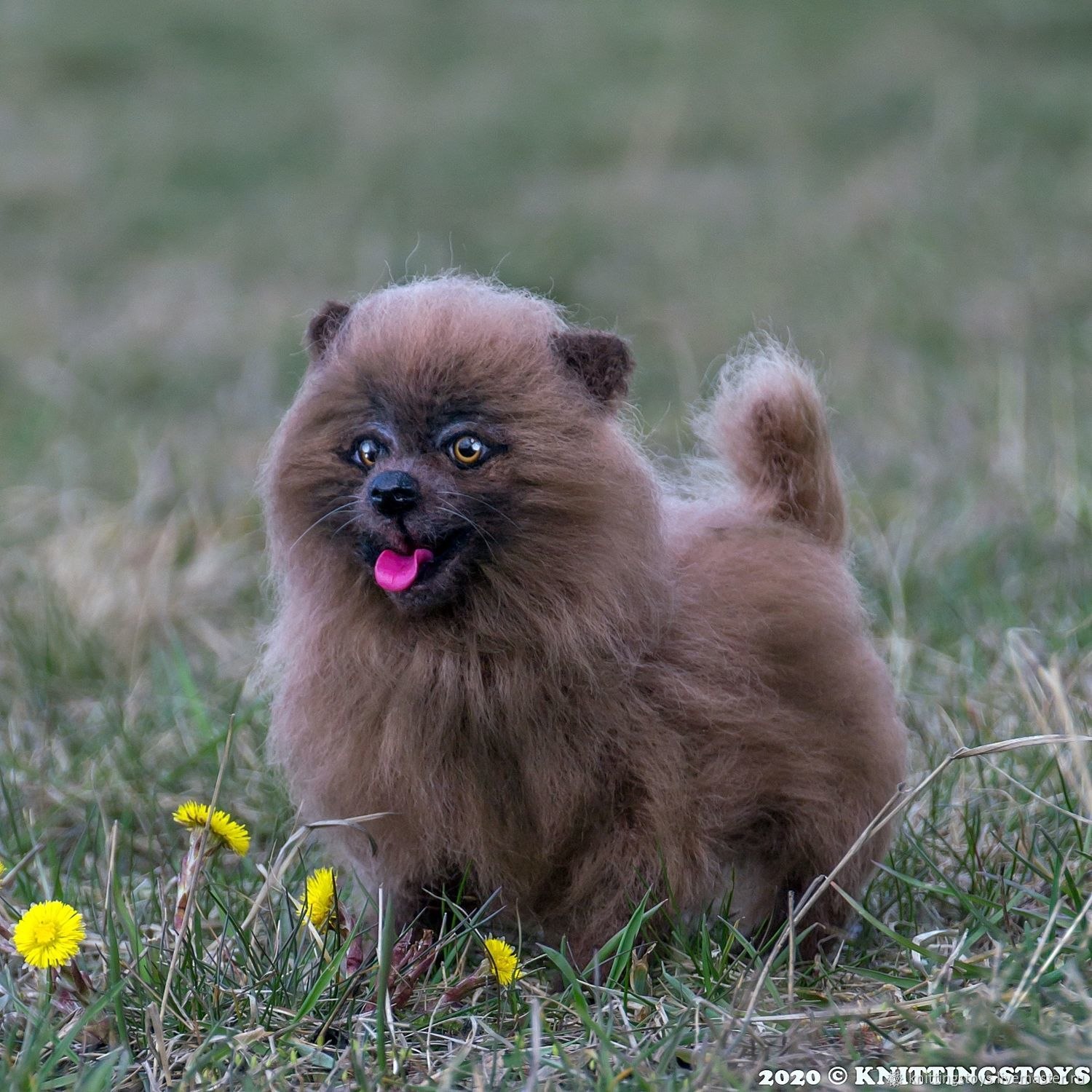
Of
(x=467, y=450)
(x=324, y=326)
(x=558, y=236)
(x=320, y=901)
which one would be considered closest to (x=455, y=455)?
(x=467, y=450)

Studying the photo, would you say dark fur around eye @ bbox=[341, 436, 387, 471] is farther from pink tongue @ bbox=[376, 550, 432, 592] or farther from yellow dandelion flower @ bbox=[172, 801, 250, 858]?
yellow dandelion flower @ bbox=[172, 801, 250, 858]

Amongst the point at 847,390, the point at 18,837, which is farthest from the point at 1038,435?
the point at 18,837

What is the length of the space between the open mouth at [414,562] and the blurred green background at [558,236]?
72.0 inches

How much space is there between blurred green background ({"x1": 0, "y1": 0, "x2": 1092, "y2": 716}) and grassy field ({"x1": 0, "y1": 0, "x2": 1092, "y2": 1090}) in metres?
0.04

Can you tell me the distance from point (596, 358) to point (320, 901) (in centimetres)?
127

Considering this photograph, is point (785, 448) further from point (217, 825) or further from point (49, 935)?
point (49, 935)

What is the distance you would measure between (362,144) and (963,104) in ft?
15.8

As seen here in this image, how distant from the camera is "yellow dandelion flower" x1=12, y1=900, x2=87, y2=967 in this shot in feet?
8.64

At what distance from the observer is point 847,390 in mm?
7414

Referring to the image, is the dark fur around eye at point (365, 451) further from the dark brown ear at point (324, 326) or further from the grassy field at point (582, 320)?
the grassy field at point (582, 320)

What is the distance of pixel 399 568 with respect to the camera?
9.25 feet

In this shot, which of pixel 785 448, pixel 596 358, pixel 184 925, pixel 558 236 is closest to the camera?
pixel 184 925

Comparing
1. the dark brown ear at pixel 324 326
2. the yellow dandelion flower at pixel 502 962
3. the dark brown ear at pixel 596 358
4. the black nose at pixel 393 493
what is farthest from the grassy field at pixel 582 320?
the dark brown ear at pixel 324 326

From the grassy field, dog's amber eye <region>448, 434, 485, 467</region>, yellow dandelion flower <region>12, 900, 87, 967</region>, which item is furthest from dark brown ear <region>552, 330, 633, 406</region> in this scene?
yellow dandelion flower <region>12, 900, 87, 967</region>
